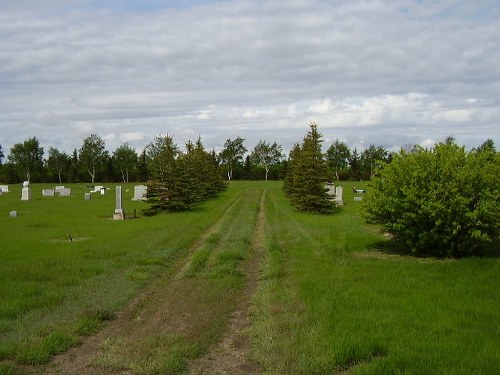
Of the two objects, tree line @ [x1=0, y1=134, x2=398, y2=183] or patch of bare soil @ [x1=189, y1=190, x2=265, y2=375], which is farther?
tree line @ [x1=0, y1=134, x2=398, y2=183]

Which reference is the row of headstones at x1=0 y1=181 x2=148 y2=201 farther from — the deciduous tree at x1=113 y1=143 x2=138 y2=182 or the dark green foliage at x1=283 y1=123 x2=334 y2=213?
the deciduous tree at x1=113 y1=143 x2=138 y2=182

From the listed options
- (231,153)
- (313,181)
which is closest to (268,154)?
(231,153)

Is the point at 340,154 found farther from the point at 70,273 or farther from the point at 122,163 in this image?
the point at 70,273

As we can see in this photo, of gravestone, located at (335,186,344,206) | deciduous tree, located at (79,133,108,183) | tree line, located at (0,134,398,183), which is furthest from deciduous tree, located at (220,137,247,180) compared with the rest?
gravestone, located at (335,186,344,206)

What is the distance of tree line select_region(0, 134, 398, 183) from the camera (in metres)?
98.6

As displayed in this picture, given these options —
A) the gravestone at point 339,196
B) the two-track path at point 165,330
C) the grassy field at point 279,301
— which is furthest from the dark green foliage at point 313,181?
the two-track path at point 165,330

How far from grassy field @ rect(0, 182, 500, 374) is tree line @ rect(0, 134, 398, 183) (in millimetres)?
78770

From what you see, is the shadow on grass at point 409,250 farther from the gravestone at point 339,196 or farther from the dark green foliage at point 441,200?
the gravestone at point 339,196

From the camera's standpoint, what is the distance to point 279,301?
324 inches

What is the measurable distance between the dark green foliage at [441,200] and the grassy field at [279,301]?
70cm

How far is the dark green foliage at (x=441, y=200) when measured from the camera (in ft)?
38.6

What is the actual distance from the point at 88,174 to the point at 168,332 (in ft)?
336

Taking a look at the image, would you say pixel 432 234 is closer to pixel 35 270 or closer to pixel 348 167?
pixel 35 270

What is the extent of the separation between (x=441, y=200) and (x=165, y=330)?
7.85 meters
